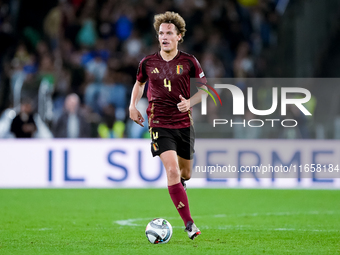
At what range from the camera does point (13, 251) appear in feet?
18.2

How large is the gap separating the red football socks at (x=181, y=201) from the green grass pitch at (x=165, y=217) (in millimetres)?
257

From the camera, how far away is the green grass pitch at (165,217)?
5777 mm

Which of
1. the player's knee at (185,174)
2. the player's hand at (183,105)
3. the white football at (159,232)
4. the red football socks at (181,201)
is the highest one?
the player's hand at (183,105)

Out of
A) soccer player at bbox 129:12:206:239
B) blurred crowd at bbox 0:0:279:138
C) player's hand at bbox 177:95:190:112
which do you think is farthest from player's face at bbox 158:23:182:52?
blurred crowd at bbox 0:0:279:138

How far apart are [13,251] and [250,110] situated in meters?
7.27

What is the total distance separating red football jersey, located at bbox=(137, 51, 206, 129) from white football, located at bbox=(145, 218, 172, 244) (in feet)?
3.30

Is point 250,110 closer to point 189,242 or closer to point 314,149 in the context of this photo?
point 314,149

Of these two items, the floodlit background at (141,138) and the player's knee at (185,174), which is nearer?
the player's knee at (185,174)

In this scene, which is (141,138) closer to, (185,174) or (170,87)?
(185,174)

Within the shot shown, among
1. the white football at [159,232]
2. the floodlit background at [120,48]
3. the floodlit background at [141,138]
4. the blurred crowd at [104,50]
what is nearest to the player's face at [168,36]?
the white football at [159,232]

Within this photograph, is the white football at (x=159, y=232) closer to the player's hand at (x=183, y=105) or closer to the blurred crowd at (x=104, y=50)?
Answer: the player's hand at (x=183, y=105)

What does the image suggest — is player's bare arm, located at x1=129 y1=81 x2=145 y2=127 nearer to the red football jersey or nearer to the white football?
the red football jersey

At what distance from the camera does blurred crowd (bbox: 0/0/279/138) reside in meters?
14.0

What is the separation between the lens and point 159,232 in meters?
5.91
